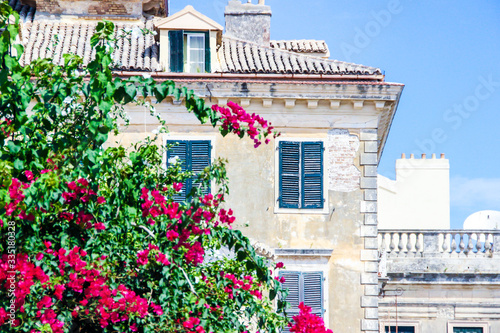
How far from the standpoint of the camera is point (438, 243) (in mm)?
25844

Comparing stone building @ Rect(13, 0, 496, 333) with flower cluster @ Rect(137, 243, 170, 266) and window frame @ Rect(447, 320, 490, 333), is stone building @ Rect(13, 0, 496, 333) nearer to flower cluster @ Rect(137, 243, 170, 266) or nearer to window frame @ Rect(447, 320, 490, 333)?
window frame @ Rect(447, 320, 490, 333)

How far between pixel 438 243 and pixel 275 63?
9.08 m

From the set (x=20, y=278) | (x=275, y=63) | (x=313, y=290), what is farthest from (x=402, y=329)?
(x=20, y=278)

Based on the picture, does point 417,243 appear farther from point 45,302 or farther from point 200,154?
point 45,302

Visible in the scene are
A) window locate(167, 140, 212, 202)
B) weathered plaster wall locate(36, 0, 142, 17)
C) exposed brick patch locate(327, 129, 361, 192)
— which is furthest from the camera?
weathered plaster wall locate(36, 0, 142, 17)

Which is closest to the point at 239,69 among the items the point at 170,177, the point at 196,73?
the point at 196,73

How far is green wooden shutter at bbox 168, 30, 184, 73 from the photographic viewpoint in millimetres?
19438

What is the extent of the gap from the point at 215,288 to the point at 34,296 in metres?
2.41

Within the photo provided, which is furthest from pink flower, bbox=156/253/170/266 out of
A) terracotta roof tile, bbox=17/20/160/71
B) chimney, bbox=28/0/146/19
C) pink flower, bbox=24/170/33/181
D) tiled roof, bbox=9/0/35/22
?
tiled roof, bbox=9/0/35/22

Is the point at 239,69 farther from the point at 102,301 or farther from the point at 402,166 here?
the point at 402,166

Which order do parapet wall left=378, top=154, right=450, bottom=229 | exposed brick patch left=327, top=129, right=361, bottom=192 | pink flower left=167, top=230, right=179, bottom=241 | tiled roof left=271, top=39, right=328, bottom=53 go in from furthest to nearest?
parapet wall left=378, top=154, right=450, bottom=229 → tiled roof left=271, top=39, right=328, bottom=53 → exposed brick patch left=327, top=129, right=361, bottom=192 → pink flower left=167, top=230, right=179, bottom=241

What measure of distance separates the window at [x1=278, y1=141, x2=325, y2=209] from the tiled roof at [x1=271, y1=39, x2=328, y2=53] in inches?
238

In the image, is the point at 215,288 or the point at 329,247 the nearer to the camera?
the point at 215,288

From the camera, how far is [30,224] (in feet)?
28.8
